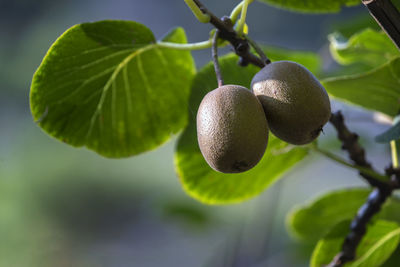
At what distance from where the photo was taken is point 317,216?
1223mm

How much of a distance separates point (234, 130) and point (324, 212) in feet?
2.23

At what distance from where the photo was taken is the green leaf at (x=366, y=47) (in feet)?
3.25

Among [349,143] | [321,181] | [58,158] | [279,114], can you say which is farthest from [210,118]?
[58,158]

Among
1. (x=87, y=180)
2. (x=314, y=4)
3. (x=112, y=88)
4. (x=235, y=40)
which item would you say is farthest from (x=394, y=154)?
(x=87, y=180)

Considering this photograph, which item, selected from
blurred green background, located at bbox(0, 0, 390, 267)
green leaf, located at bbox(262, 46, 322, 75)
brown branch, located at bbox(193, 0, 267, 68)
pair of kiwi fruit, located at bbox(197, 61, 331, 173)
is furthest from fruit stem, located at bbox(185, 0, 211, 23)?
blurred green background, located at bbox(0, 0, 390, 267)

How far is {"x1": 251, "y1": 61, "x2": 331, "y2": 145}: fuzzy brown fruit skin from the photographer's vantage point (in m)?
0.63

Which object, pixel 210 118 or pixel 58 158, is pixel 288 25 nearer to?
pixel 58 158

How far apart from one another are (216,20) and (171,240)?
6425 millimetres

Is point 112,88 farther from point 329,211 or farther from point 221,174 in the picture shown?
point 329,211

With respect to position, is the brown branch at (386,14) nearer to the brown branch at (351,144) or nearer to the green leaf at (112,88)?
the brown branch at (351,144)

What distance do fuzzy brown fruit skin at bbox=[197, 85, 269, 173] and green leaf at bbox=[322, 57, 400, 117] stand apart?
1.02 ft

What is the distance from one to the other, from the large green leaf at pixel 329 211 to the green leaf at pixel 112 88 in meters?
0.41

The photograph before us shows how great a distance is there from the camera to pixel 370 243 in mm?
1030

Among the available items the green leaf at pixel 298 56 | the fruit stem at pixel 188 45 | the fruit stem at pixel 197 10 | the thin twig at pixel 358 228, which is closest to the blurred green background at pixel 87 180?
the green leaf at pixel 298 56
